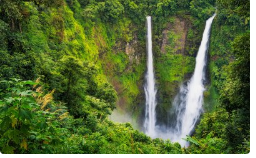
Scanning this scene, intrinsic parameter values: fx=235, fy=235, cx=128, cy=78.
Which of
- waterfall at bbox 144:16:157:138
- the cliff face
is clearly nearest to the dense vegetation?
the cliff face

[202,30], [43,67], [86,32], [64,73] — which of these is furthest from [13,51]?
[202,30]

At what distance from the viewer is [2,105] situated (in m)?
3.03

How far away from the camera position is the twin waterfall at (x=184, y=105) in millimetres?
24109

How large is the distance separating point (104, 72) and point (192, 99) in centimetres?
988

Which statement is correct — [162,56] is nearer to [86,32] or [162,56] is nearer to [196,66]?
[196,66]

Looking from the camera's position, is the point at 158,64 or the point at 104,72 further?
the point at 158,64

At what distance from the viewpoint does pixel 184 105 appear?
25094 mm

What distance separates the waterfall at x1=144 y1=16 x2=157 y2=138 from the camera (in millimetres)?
24625

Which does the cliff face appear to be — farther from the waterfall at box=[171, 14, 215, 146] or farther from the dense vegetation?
the waterfall at box=[171, 14, 215, 146]

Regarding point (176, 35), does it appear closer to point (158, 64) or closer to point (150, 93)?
point (158, 64)

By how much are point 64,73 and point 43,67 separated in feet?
2.48

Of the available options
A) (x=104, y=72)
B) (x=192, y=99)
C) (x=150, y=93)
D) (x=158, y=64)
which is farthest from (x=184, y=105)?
(x=104, y=72)

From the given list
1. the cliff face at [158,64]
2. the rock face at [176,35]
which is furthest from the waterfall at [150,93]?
the rock face at [176,35]

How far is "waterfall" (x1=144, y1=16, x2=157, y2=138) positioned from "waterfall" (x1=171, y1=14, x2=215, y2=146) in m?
2.26
